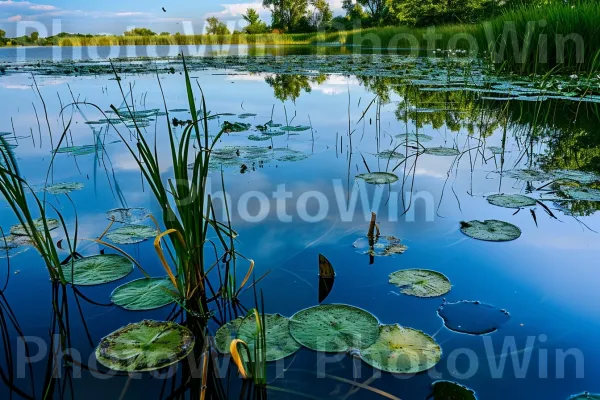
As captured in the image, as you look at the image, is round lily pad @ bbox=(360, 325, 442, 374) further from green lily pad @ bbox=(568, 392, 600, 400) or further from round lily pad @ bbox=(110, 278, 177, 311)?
round lily pad @ bbox=(110, 278, 177, 311)

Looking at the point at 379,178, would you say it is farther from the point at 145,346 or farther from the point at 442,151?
the point at 145,346

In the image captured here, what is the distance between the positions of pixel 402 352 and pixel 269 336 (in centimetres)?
34

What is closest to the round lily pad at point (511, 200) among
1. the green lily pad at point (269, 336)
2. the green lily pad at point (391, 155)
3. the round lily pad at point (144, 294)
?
the green lily pad at point (391, 155)

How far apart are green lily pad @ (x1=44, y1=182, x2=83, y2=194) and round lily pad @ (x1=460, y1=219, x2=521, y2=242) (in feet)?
6.53

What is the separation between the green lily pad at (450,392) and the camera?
0.89 meters

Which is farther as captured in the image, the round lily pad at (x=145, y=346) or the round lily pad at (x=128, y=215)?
the round lily pad at (x=128, y=215)

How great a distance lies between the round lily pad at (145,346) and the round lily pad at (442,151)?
2.20 m

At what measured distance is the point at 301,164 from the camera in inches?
103

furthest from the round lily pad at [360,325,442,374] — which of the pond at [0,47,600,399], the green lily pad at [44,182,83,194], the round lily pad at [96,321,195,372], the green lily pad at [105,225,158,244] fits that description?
the green lily pad at [44,182,83,194]

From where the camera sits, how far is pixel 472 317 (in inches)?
45.1

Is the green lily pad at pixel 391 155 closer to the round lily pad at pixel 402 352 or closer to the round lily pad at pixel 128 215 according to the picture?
the round lily pad at pixel 128 215

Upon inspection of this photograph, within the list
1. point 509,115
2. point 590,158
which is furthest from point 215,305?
point 509,115

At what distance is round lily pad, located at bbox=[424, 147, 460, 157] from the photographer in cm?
273

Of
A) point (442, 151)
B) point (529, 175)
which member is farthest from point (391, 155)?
point (529, 175)
